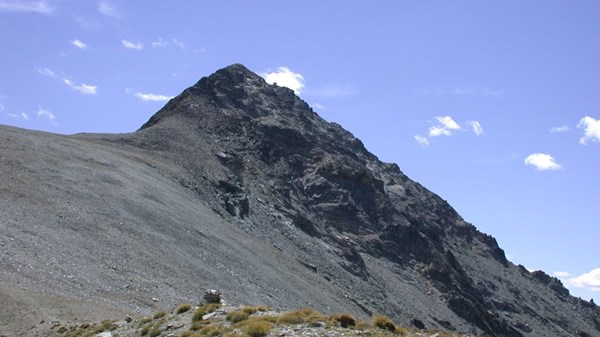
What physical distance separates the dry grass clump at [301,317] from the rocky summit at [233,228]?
53.0 ft

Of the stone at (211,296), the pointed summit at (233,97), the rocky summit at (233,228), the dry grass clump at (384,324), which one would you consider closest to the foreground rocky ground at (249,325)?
the dry grass clump at (384,324)

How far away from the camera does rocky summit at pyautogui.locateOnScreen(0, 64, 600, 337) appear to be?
46188 millimetres

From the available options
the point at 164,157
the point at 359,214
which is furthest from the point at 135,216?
the point at 359,214

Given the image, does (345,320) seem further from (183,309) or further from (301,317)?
(183,309)

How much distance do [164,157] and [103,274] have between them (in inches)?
2074

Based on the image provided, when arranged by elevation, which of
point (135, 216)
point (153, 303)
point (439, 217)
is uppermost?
point (439, 217)

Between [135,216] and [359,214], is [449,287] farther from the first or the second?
[135,216]

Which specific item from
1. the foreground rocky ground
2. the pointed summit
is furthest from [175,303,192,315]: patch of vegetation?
the pointed summit

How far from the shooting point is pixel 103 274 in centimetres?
4578

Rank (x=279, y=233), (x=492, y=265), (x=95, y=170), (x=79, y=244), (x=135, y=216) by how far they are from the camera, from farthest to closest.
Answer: (x=492, y=265) → (x=279, y=233) → (x=95, y=170) → (x=135, y=216) → (x=79, y=244)

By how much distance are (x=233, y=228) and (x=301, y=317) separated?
211ft

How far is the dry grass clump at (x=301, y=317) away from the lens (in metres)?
18.6

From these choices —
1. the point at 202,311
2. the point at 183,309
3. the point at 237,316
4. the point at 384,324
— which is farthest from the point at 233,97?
the point at 384,324

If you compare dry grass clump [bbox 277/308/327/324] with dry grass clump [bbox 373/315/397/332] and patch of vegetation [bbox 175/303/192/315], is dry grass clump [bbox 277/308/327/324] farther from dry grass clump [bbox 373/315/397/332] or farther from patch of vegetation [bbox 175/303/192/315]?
patch of vegetation [bbox 175/303/192/315]
